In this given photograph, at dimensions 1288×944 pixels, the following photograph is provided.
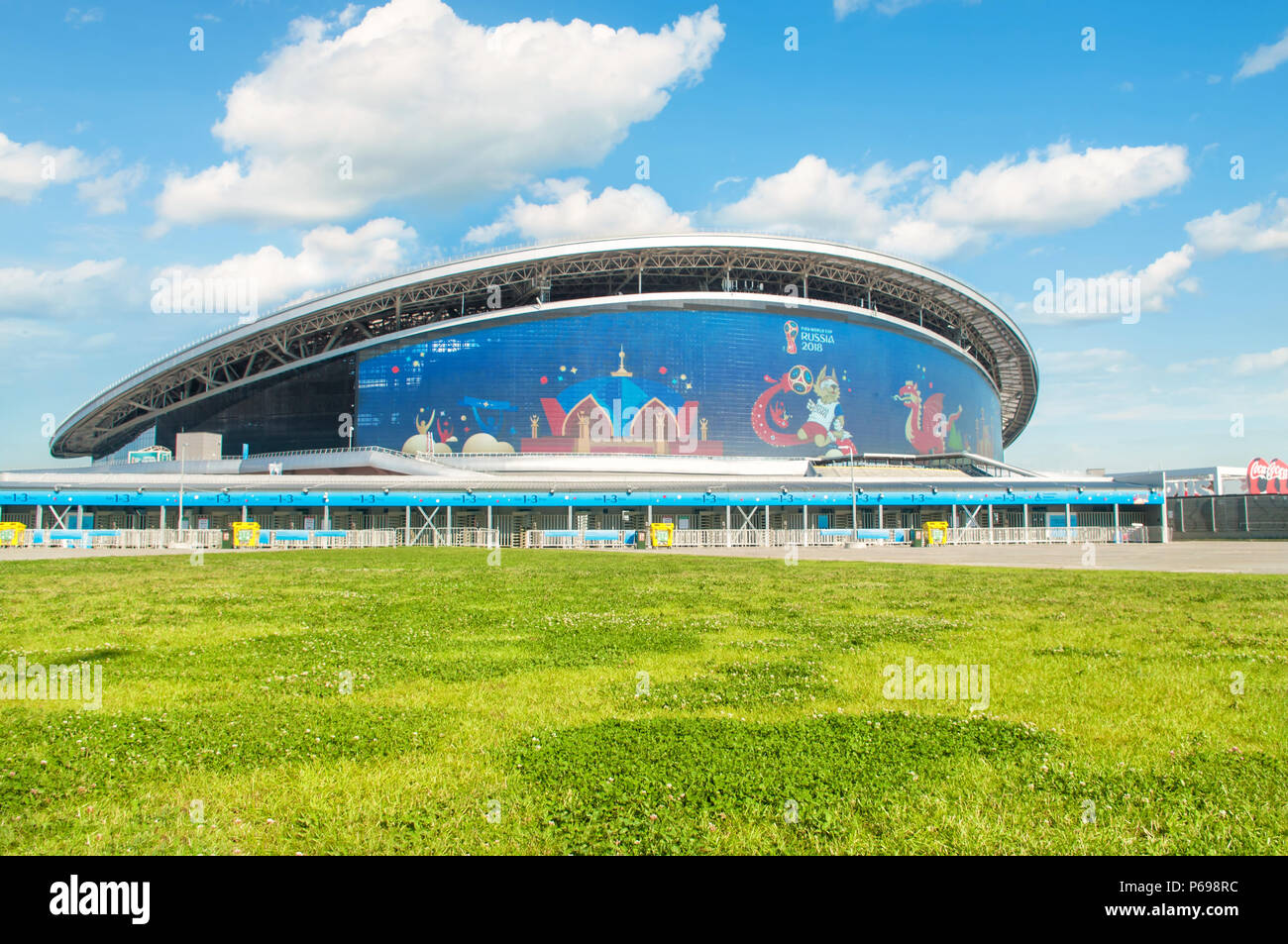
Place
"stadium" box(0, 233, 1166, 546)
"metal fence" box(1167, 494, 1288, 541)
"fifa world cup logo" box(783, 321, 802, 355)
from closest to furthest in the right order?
"stadium" box(0, 233, 1166, 546)
"metal fence" box(1167, 494, 1288, 541)
"fifa world cup logo" box(783, 321, 802, 355)

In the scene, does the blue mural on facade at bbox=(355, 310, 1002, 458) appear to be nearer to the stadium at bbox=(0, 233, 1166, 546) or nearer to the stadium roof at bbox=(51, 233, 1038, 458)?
the stadium at bbox=(0, 233, 1166, 546)

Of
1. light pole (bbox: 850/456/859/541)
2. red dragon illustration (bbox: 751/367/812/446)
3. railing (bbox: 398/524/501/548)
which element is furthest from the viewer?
red dragon illustration (bbox: 751/367/812/446)

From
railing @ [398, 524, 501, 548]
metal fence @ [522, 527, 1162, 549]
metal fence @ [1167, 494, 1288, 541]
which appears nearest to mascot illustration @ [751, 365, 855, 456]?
metal fence @ [522, 527, 1162, 549]

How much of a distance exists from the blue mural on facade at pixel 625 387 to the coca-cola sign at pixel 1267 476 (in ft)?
100

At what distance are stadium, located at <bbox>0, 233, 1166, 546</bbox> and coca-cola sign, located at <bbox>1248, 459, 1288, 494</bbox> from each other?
7.13 metres

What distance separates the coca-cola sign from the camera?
62.2 metres

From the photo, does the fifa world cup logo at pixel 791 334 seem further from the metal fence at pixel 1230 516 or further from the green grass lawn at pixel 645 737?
the green grass lawn at pixel 645 737

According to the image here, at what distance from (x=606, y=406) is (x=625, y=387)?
8.17 ft

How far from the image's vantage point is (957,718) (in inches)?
266

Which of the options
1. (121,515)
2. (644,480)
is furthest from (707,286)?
(121,515)

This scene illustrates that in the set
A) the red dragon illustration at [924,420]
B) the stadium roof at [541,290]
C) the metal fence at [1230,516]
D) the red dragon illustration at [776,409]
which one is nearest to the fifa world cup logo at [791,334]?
the red dragon illustration at [776,409]

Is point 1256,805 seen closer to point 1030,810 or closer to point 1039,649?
point 1030,810
